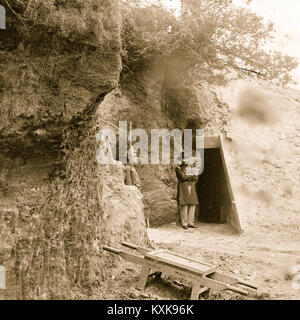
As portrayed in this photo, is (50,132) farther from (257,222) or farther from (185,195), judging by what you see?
(185,195)

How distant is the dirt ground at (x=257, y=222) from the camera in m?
4.87

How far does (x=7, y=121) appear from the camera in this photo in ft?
11.2

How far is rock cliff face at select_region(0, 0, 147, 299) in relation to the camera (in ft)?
11.3

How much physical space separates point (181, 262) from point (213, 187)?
7354 millimetres

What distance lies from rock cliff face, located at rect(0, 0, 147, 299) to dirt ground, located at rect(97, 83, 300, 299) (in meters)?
0.87

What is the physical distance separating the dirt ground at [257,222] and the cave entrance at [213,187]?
0.64 metres

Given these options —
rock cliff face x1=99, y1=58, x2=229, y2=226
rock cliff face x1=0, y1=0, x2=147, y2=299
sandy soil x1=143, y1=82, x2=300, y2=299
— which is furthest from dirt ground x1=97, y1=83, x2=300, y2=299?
rock cliff face x1=0, y1=0, x2=147, y2=299

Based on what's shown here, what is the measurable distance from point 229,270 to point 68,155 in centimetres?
314

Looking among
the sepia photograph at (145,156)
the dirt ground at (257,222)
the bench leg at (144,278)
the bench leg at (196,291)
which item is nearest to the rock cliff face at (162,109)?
the sepia photograph at (145,156)

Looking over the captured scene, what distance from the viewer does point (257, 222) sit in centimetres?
831

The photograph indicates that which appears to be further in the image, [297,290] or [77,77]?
[297,290]
